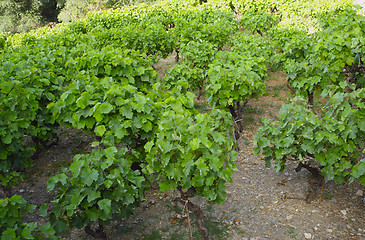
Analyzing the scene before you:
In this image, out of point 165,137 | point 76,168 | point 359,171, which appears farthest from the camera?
point 165,137

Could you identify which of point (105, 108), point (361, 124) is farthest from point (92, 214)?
point (361, 124)

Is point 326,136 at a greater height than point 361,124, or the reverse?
point 361,124

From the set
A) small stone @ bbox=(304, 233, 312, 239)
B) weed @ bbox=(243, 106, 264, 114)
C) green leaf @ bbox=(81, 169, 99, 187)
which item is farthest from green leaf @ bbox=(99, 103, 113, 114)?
weed @ bbox=(243, 106, 264, 114)

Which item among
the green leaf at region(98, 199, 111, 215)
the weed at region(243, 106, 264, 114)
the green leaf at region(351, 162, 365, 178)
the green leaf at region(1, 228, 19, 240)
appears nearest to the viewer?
the green leaf at region(1, 228, 19, 240)

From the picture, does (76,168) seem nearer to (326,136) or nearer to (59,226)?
(59,226)

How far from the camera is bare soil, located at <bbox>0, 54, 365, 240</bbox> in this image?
509cm

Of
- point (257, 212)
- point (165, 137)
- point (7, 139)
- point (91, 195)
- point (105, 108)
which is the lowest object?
point (257, 212)

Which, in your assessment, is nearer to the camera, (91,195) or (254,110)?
(91,195)

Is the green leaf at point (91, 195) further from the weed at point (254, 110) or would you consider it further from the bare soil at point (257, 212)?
the weed at point (254, 110)

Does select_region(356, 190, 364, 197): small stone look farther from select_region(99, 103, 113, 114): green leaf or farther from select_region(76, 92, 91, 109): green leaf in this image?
select_region(76, 92, 91, 109): green leaf

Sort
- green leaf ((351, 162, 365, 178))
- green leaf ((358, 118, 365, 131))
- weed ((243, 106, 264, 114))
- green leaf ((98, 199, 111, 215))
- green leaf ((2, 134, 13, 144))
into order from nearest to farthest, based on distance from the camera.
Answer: green leaf ((98, 199, 111, 215)), green leaf ((351, 162, 365, 178)), green leaf ((358, 118, 365, 131)), green leaf ((2, 134, 13, 144)), weed ((243, 106, 264, 114))

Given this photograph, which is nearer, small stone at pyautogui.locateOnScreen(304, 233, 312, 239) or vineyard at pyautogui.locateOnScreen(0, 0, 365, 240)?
vineyard at pyautogui.locateOnScreen(0, 0, 365, 240)

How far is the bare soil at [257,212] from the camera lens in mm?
5094

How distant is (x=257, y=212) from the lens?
221 inches
